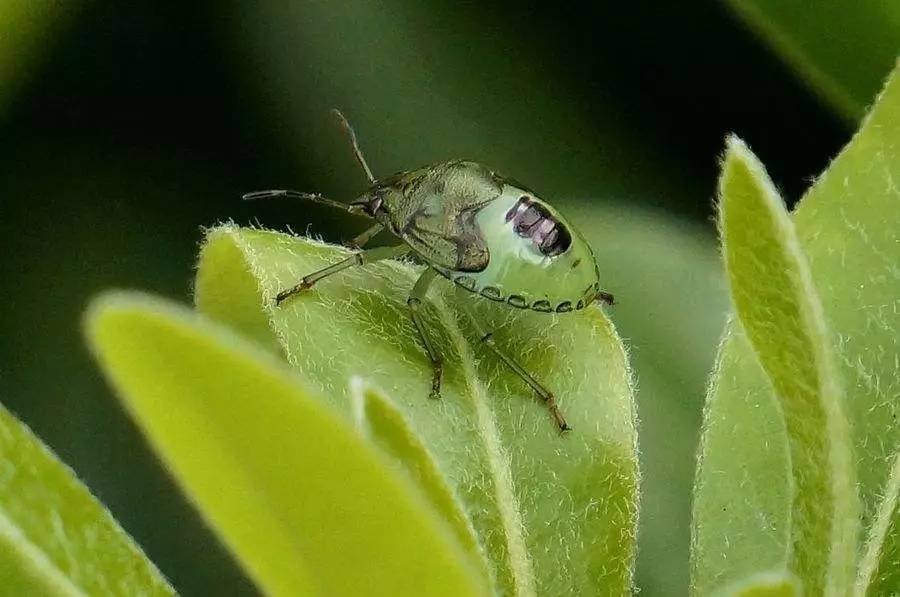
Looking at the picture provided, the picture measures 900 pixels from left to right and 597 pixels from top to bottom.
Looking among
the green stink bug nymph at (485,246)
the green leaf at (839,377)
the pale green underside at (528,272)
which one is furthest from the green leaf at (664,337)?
the green leaf at (839,377)

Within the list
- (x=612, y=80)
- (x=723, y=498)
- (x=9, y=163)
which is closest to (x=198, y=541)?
(x=9, y=163)

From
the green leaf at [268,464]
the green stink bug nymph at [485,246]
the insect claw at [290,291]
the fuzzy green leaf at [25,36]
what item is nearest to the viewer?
the green leaf at [268,464]

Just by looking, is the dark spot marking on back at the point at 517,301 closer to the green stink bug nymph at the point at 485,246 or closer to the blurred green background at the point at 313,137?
the green stink bug nymph at the point at 485,246

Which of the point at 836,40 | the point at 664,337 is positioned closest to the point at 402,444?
the point at 664,337

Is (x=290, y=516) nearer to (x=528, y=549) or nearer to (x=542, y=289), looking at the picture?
(x=528, y=549)

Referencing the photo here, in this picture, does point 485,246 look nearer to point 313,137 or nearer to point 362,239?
point 362,239

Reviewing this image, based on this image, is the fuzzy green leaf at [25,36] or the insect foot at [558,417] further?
the fuzzy green leaf at [25,36]
